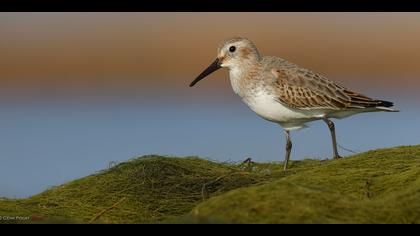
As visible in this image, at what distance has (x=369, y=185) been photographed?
5746 millimetres

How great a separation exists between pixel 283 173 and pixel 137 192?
1.29 meters

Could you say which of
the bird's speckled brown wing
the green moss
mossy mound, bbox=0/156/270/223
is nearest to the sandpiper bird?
the bird's speckled brown wing

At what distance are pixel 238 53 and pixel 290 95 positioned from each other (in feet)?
4.25

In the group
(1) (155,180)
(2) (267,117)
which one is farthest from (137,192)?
(2) (267,117)

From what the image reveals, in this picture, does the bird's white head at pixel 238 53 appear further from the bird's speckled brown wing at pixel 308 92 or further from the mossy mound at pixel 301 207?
the mossy mound at pixel 301 207

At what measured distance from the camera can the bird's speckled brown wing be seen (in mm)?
9773

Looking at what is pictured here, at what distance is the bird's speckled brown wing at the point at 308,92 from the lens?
9.77 m

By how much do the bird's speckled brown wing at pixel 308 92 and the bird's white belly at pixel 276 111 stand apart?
94 mm

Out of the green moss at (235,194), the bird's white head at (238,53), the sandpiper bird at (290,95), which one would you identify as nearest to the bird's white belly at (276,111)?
the sandpiper bird at (290,95)

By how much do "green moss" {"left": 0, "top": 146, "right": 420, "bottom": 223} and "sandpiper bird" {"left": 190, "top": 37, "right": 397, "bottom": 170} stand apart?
1873 millimetres

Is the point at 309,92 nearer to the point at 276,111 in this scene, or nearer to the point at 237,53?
the point at 276,111
